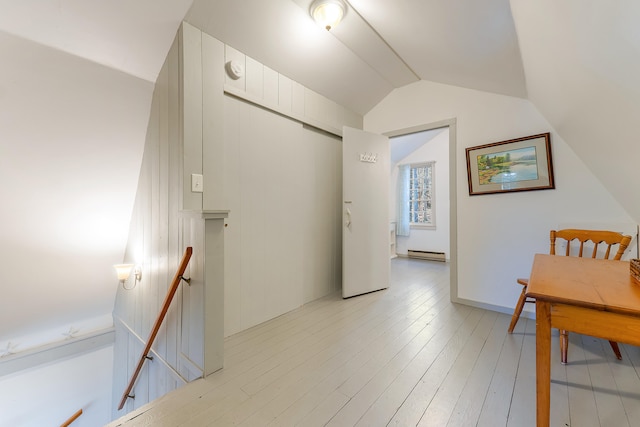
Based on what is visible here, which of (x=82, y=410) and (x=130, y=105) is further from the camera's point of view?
(x=82, y=410)

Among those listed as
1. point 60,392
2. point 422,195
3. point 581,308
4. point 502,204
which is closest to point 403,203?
point 422,195

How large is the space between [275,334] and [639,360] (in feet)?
7.88

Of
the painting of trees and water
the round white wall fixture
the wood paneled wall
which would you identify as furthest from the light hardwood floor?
the round white wall fixture

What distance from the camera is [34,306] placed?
2.31 m

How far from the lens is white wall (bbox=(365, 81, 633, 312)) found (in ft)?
6.56

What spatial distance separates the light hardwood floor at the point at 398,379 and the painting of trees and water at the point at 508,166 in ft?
4.20

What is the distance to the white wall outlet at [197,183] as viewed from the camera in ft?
5.51

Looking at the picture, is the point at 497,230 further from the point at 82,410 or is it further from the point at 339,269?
the point at 82,410

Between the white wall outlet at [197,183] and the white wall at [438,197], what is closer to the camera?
the white wall outlet at [197,183]

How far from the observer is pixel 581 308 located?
31.8 inches

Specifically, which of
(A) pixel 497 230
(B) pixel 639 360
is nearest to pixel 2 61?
(A) pixel 497 230

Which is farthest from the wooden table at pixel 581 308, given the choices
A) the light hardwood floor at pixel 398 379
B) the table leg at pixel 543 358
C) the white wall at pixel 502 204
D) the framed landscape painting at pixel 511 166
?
the framed landscape painting at pixel 511 166

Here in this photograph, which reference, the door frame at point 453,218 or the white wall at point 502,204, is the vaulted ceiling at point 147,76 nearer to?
the white wall at point 502,204

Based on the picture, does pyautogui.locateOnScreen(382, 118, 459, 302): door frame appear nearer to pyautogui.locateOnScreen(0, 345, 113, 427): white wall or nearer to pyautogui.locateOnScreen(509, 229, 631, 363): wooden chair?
pyautogui.locateOnScreen(509, 229, 631, 363): wooden chair
